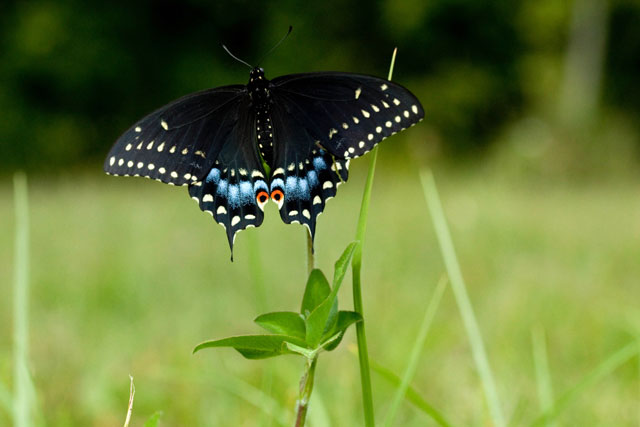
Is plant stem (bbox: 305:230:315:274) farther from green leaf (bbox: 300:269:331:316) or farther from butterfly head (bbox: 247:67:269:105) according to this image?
butterfly head (bbox: 247:67:269:105)

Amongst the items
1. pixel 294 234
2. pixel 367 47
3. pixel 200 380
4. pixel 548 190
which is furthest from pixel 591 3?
pixel 200 380

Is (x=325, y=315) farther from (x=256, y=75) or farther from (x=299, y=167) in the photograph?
(x=256, y=75)

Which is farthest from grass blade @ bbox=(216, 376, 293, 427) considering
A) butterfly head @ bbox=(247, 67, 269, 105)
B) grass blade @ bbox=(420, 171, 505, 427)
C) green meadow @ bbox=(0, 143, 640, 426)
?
butterfly head @ bbox=(247, 67, 269, 105)

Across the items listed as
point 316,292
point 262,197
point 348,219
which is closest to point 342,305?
point 262,197

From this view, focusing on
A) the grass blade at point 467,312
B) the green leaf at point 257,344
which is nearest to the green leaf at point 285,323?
the green leaf at point 257,344

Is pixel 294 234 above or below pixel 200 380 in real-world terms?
above

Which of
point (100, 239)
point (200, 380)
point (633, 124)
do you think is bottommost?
point (200, 380)

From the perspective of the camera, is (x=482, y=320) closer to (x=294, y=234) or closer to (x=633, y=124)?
(x=294, y=234)
